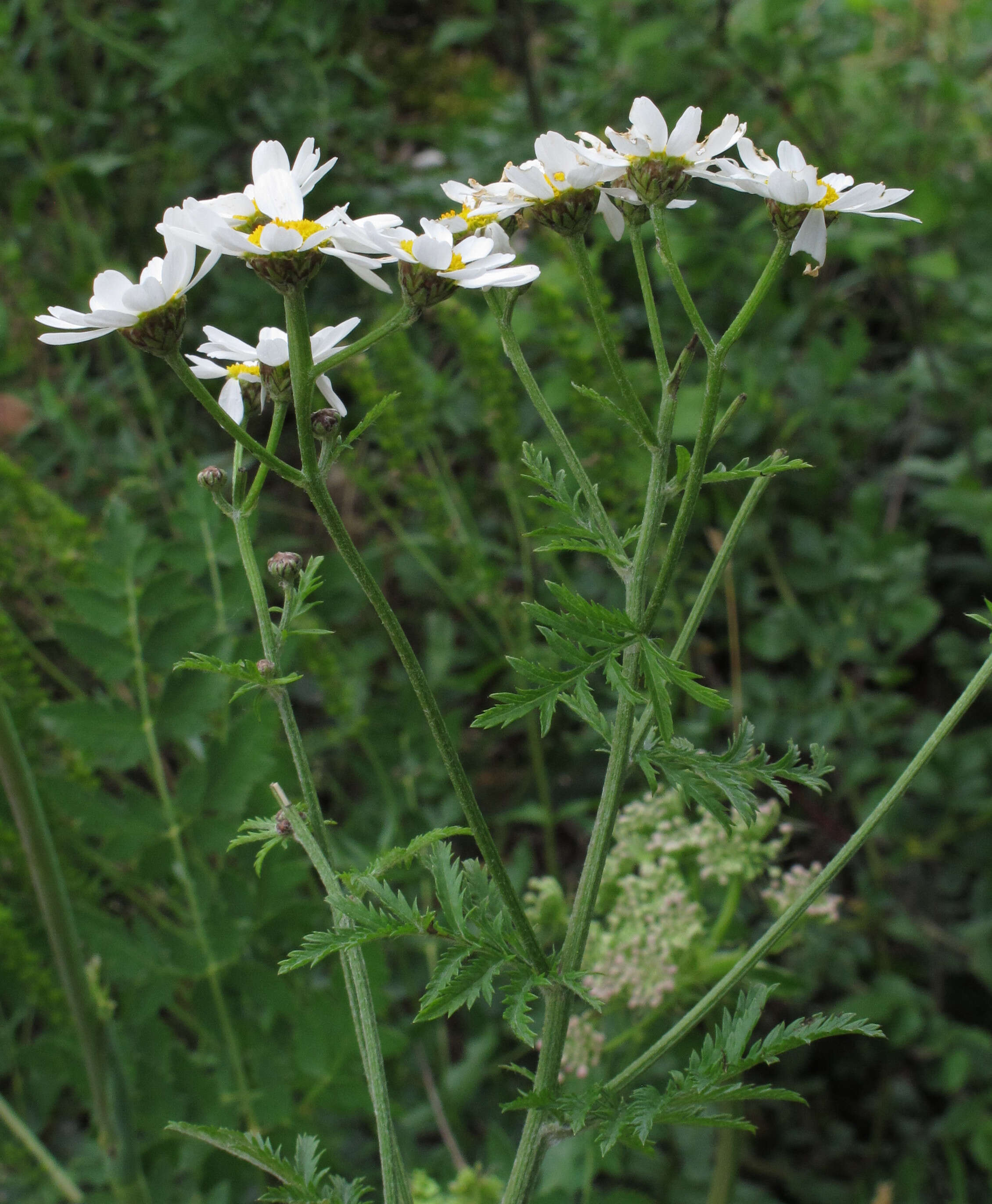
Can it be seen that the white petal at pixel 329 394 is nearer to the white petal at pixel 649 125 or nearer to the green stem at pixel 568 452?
the green stem at pixel 568 452

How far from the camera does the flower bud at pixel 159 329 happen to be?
61 cm

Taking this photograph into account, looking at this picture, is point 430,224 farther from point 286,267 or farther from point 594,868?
point 594,868

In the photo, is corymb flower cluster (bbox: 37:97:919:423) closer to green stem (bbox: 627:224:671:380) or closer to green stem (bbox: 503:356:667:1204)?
green stem (bbox: 627:224:671:380)

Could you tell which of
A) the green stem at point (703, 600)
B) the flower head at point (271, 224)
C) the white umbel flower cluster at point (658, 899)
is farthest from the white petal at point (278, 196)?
the white umbel flower cluster at point (658, 899)

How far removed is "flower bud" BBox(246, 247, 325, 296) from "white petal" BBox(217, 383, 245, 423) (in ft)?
0.47

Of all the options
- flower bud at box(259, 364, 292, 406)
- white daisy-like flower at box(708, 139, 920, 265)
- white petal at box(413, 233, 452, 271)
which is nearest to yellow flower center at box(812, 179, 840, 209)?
white daisy-like flower at box(708, 139, 920, 265)

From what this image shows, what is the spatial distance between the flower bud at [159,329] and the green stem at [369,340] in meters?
0.08

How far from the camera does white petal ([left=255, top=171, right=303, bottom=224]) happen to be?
0.61 m

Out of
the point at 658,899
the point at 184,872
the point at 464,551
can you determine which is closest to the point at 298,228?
the point at 658,899

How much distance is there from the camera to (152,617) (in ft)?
4.25

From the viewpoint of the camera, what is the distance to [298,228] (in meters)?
0.60

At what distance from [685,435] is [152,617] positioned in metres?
0.85

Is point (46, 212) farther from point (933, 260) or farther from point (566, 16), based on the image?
point (933, 260)

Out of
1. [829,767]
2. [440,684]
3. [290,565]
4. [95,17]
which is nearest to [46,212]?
[95,17]
